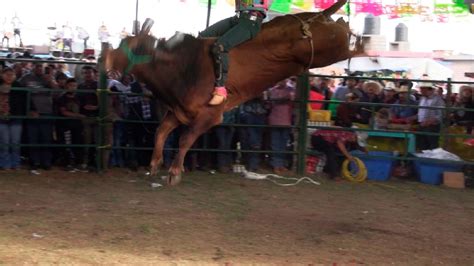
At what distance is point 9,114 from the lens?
8211mm

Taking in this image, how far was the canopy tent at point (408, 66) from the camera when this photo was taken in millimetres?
23344

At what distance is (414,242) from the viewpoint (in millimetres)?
5727

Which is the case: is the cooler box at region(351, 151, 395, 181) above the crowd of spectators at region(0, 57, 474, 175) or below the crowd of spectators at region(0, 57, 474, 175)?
below

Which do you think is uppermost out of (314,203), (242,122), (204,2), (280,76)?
(204,2)

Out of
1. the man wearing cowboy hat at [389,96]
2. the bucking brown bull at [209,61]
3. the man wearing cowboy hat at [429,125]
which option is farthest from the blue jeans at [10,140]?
the man wearing cowboy hat at [429,125]

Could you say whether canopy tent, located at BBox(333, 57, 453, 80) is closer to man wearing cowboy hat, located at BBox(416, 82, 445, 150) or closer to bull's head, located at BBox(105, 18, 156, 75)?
man wearing cowboy hat, located at BBox(416, 82, 445, 150)

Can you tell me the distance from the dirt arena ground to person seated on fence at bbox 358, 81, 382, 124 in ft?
4.43

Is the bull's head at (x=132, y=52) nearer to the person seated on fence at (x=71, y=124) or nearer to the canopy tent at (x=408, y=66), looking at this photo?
the person seated on fence at (x=71, y=124)

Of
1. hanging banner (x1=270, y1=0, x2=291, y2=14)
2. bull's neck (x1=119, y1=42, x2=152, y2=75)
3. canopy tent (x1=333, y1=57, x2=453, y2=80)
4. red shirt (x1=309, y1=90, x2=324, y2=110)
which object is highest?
hanging banner (x1=270, y1=0, x2=291, y2=14)

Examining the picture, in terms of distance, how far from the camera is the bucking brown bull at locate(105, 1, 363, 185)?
17.6ft

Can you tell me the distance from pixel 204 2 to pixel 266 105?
218cm

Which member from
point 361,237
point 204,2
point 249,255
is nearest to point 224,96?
point 249,255

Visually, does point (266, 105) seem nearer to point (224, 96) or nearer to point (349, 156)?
Answer: point (349, 156)

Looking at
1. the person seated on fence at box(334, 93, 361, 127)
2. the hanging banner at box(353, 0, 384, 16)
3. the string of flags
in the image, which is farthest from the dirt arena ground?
the hanging banner at box(353, 0, 384, 16)
